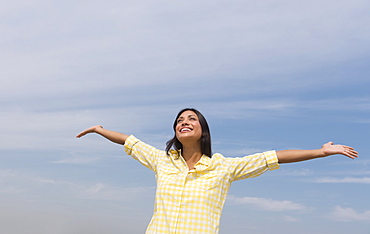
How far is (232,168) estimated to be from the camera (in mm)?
5145

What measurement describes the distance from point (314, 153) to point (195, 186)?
1.46 meters

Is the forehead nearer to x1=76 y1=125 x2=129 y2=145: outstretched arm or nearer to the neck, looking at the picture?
the neck

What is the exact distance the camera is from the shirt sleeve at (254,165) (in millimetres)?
5109

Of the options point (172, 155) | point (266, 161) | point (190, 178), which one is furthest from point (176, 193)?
point (266, 161)

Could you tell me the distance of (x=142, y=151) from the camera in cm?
554

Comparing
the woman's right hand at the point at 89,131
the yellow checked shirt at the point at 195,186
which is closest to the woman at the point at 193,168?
the yellow checked shirt at the point at 195,186

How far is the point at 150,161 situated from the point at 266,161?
145cm

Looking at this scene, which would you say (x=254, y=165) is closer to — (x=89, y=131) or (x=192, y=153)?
(x=192, y=153)

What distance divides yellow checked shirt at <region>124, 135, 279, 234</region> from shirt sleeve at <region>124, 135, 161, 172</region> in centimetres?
2


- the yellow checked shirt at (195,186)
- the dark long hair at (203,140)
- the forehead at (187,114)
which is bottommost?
the yellow checked shirt at (195,186)

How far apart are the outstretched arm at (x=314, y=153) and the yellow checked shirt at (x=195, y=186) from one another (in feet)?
0.40

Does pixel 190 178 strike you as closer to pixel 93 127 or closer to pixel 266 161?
pixel 266 161

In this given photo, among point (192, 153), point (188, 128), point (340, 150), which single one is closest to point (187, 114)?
point (188, 128)

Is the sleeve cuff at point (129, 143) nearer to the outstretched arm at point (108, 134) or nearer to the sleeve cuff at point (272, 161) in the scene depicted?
the outstretched arm at point (108, 134)
